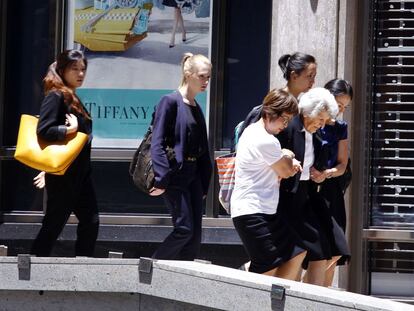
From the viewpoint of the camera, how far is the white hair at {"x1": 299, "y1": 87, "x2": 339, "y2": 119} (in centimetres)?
725

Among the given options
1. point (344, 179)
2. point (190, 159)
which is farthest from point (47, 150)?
point (344, 179)

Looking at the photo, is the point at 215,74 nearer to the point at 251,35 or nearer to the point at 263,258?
the point at 251,35

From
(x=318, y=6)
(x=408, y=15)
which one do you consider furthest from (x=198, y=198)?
(x=408, y=15)

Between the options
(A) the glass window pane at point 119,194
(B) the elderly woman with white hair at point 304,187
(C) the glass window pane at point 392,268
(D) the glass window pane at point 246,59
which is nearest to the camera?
(B) the elderly woman with white hair at point 304,187

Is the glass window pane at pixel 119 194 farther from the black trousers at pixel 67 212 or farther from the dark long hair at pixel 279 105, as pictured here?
the dark long hair at pixel 279 105

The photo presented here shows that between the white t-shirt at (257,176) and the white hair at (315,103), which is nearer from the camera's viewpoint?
the white t-shirt at (257,176)

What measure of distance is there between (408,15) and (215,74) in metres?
1.60

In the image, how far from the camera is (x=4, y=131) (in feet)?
32.8

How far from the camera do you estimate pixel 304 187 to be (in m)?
7.45

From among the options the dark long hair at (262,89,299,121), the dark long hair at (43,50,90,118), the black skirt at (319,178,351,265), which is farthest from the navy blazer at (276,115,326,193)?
the dark long hair at (43,50,90,118)

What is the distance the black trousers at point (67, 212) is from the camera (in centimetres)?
791

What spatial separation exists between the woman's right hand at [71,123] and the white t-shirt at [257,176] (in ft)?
4.50

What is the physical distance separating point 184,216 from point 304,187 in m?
0.77

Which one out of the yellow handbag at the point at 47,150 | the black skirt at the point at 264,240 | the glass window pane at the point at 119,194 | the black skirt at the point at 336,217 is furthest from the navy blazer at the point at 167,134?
the glass window pane at the point at 119,194
